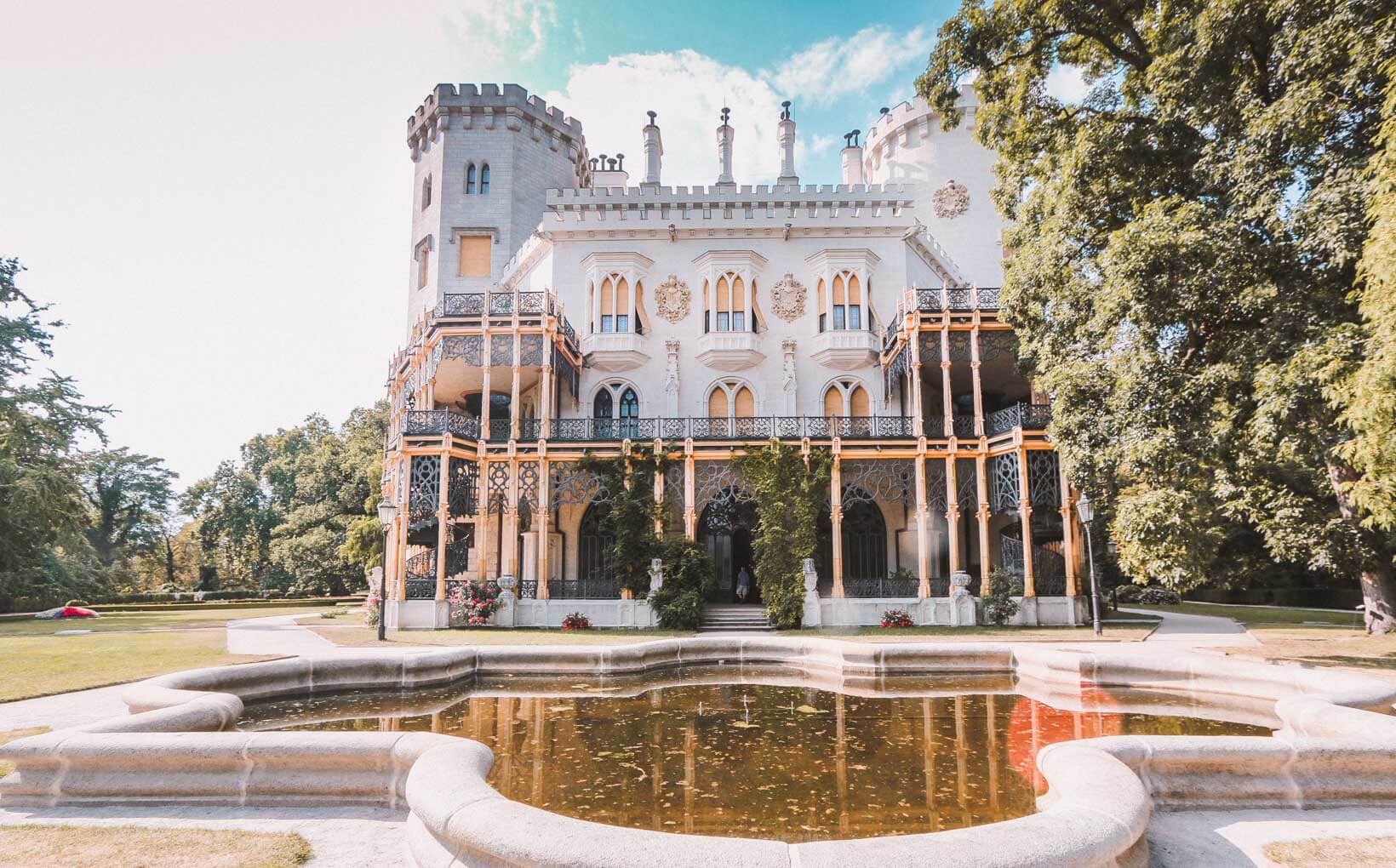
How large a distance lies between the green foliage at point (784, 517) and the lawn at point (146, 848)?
679 inches

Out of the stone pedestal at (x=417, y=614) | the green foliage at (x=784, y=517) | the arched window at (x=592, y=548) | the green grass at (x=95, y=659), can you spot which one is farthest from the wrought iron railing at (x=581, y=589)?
the green grass at (x=95, y=659)

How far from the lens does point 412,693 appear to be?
9695 millimetres

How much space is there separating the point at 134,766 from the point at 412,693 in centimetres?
468

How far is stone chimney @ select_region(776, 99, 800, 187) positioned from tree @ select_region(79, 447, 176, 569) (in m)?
44.5

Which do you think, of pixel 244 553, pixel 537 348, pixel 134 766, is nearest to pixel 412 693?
pixel 134 766

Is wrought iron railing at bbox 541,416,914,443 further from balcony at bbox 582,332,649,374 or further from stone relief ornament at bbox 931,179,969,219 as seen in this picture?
stone relief ornament at bbox 931,179,969,219

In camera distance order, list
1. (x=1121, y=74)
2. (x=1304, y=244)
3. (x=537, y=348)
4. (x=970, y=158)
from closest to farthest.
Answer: (x=1304, y=244) → (x=1121, y=74) → (x=537, y=348) → (x=970, y=158)

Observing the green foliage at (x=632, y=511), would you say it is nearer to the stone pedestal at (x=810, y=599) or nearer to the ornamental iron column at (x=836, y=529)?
the stone pedestal at (x=810, y=599)

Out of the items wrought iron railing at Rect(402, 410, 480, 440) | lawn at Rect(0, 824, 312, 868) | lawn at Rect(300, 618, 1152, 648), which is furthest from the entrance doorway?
lawn at Rect(0, 824, 312, 868)

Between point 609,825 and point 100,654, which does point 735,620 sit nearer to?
point 100,654

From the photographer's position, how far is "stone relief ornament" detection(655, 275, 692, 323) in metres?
27.5

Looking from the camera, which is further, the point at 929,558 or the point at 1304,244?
the point at 929,558

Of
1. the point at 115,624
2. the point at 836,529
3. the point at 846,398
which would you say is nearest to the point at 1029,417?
the point at 836,529

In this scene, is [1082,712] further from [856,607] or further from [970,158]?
[970,158]
